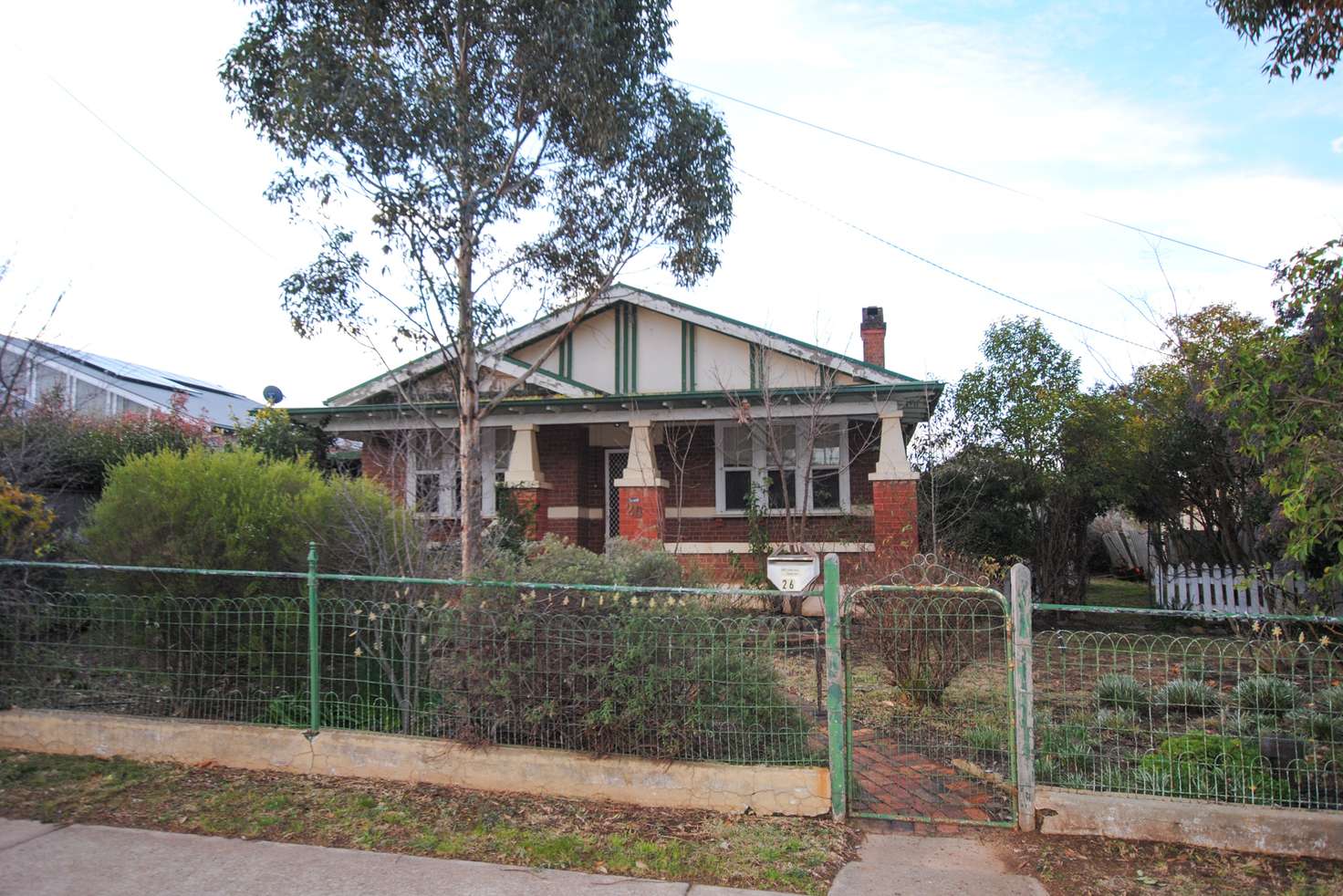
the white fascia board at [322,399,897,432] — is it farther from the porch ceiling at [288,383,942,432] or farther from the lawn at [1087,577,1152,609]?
the lawn at [1087,577,1152,609]

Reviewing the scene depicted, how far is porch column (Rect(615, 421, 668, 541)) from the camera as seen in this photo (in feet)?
42.9

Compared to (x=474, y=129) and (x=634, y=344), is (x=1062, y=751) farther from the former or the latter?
(x=634, y=344)

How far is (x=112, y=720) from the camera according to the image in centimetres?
593

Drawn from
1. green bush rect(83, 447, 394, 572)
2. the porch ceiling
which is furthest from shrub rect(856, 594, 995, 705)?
the porch ceiling

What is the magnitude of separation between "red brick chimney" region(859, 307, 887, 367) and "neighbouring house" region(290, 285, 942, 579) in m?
1.42

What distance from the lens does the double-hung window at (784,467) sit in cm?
1370

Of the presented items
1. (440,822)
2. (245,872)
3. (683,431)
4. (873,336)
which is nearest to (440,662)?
(440,822)

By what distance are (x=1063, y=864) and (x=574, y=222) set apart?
218 inches

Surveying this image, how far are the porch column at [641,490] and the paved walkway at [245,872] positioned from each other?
28.1 ft

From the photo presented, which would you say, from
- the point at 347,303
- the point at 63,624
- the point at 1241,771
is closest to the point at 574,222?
the point at 347,303

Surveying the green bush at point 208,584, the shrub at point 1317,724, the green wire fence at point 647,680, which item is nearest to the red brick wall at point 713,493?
the green wire fence at point 647,680

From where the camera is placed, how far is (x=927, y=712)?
666 cm

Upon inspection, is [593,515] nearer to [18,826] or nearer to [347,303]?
[347,303]

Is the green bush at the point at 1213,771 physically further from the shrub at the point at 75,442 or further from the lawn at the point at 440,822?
the shrub at the point at 75,442
